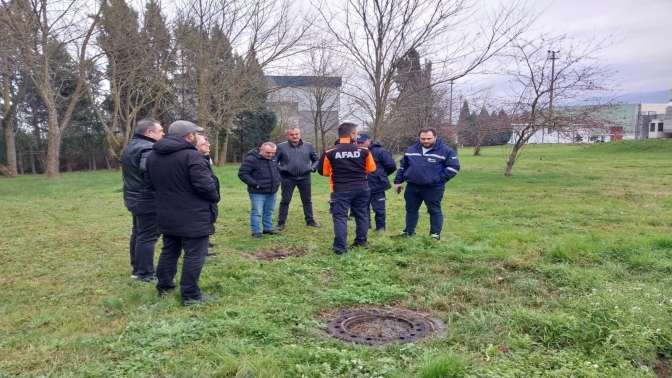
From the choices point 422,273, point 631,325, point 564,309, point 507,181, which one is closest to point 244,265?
point 422,273

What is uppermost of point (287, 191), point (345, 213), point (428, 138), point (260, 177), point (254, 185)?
point (428, 138)

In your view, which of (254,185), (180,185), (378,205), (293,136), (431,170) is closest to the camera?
(180,185)

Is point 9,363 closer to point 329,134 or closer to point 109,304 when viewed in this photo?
→ point 109,304

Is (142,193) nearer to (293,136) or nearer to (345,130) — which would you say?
(345,130)

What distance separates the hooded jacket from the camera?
21.5 feet

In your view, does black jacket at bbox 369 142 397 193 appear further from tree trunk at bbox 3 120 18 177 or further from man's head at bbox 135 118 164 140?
tree trunk at bbox 3 120 18 177

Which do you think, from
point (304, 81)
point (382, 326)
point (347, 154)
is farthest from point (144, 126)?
point (304, 81)

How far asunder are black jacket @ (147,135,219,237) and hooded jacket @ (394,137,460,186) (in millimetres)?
3140

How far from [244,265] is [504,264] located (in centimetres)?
291

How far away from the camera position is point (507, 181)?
1584 cm

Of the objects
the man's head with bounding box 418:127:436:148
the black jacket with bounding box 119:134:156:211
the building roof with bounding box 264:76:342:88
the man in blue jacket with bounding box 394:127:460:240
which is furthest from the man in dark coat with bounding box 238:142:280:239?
the building roof with bounding box 264:76:342:88

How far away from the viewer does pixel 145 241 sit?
520 centimetres

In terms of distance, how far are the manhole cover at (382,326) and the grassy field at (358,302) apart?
0.15 meters

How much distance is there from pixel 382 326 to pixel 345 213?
255 cm
